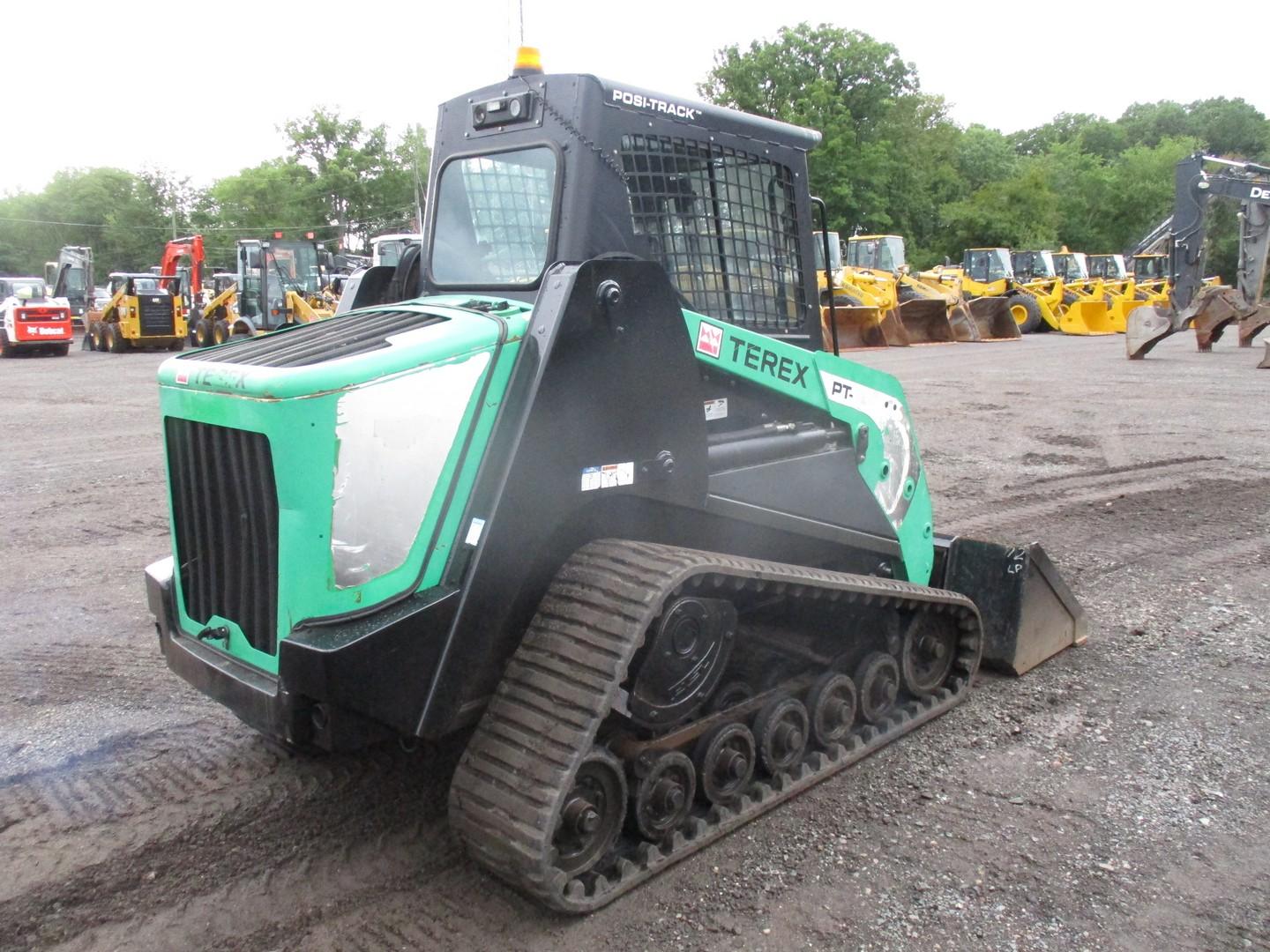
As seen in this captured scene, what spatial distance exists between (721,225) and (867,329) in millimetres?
20898

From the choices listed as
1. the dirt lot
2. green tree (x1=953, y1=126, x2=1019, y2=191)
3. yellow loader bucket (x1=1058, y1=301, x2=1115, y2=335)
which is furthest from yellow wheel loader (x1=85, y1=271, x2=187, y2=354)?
green tree (x1=953, y1=126, x2=1019, y2=191)

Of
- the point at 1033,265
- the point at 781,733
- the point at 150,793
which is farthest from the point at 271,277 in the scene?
the point at 1033,265

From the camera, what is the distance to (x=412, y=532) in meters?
2.72

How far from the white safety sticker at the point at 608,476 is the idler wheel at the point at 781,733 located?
1.01m

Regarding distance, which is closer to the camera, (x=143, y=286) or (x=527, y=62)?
(x=527, y=62)

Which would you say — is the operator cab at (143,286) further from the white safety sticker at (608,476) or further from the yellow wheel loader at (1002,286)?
the white safety sticker at (608,476)

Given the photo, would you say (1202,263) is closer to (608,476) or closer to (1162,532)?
(1162,532)

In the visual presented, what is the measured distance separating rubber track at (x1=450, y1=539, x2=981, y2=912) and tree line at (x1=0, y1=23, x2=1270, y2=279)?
134 feet

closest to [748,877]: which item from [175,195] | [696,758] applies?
[696,758]

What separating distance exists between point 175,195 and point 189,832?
7840 cm

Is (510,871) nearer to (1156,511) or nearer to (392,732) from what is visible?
(392,732)

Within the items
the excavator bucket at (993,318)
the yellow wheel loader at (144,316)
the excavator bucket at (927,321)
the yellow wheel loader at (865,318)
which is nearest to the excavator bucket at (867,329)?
the yellow wheel loader at (865,318)

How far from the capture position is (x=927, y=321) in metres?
25.2

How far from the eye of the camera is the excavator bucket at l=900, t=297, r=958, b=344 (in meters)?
24.6
